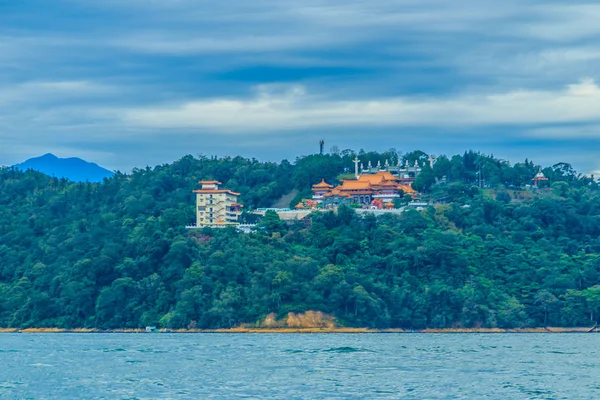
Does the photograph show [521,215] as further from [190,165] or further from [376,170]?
[190,165]

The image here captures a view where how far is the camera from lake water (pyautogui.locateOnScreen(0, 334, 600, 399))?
4131 centimetres

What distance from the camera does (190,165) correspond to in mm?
147625

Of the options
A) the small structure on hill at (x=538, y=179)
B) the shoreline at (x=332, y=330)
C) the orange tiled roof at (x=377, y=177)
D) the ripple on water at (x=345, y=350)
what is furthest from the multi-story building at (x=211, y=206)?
the ripple on water at (x=345, y=350)

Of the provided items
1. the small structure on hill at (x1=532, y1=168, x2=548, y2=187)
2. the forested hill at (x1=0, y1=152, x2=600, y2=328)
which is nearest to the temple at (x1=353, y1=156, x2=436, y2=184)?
the forested hill at (x1=0, y1=152, x2=600, y2=328)

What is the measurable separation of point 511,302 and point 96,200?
194 feet

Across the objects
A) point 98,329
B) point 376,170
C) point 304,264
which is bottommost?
point 98,329

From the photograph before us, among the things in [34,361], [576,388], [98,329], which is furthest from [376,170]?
[576,388]

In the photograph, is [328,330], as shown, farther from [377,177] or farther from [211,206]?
[377,177]

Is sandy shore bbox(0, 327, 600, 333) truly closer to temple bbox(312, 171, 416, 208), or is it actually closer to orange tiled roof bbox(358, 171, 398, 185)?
temple bbox(312, 171, 416, 208)

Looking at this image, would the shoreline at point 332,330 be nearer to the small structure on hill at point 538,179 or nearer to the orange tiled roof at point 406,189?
the orange tiled roof at point 406,189

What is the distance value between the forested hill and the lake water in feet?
39.5

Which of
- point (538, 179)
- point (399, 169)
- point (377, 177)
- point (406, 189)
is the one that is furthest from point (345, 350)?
point (538, 179)

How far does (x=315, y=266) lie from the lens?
93.7 metres

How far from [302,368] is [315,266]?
4283 cm
